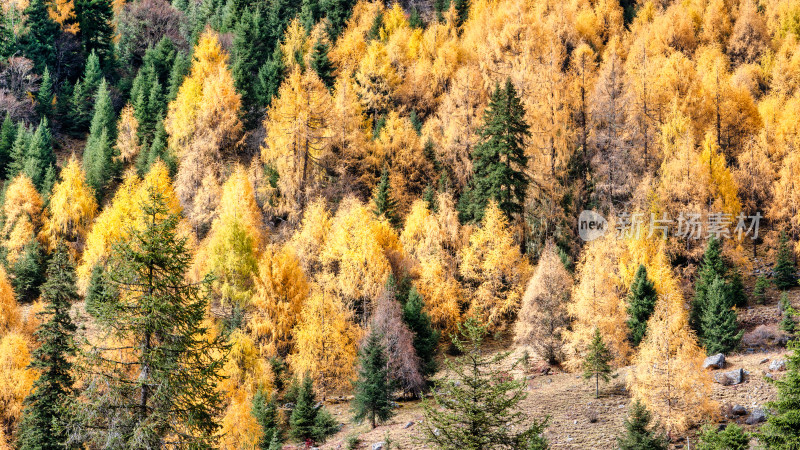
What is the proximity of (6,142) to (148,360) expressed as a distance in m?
64.6

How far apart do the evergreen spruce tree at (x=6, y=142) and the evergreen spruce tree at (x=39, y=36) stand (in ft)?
35.5

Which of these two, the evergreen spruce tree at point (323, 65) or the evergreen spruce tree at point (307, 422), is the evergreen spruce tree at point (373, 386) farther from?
the evergreen spruce tree at point (323, 65)

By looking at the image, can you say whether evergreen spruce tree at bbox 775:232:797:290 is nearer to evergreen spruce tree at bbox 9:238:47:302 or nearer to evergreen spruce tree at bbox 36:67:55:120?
evergreen spruce tree at bbox 9:238:47:302

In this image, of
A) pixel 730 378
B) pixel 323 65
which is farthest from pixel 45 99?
pixel 730 378

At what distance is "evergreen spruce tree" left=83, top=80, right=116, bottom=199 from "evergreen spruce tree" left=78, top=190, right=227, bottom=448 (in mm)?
50248

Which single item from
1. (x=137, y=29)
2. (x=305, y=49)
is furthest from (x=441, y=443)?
(x=137, y=29)

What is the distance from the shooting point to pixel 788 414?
632 inches

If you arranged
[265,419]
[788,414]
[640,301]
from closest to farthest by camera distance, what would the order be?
[788,414]
[265,419]
[640,301]

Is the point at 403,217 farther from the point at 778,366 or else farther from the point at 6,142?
the point at 6,142

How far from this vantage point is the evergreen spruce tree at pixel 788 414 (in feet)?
52.6

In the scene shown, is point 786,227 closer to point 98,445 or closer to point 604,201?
point 604,201

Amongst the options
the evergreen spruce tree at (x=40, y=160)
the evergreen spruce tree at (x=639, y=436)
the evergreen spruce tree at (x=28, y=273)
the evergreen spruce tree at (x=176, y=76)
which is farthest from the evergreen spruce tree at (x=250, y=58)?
the evergreen spruce tree at (x=639, y=436)

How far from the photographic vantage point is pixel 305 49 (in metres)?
71.3

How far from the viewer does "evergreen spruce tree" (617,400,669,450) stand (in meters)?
25.5
